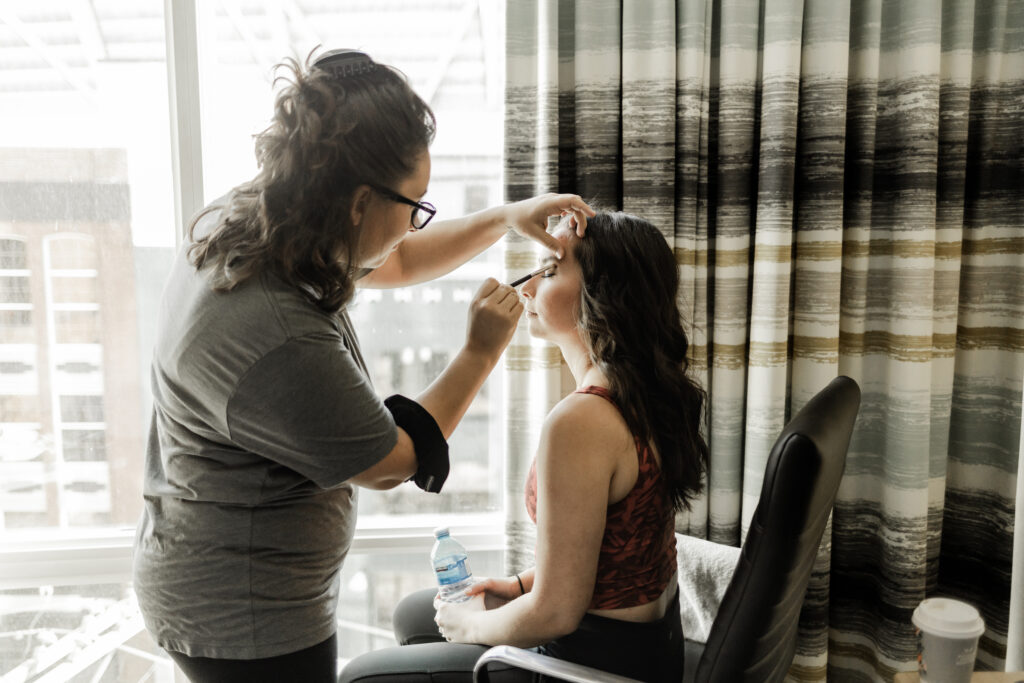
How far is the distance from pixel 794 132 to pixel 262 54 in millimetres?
1354

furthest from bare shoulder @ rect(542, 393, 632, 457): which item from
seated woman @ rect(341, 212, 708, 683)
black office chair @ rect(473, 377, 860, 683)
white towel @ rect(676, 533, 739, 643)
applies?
white towel @ rect(676, 533, 739, 643)

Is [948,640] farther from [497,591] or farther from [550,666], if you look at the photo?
[497,591]

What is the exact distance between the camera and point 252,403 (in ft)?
3.13

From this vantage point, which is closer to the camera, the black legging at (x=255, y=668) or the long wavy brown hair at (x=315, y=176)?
the long wavy brown hair at (x=315, y=176)

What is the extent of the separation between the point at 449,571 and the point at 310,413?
0.57 metres

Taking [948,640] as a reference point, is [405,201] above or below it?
above

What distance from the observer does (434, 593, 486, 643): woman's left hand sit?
50.6 inches

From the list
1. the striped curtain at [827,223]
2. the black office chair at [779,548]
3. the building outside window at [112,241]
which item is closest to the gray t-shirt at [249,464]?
the black office chair at [779,548]

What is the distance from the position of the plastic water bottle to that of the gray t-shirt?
268 millimetres

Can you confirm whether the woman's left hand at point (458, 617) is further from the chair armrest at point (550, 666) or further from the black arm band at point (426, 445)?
the black arm band at point (426, 445)

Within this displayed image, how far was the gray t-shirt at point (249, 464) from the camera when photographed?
37.7 inches

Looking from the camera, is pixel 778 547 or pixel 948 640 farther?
pixel 948 640

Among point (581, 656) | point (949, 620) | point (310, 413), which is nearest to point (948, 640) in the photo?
point (949, 620)

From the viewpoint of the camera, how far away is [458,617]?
51.4 inches
